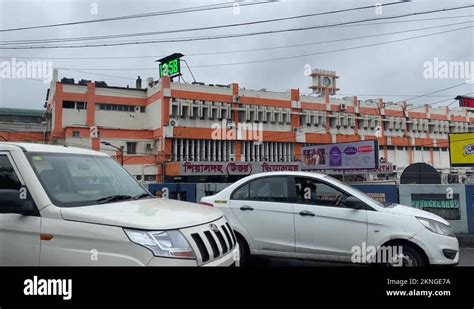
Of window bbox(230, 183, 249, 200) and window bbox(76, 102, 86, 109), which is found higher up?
window bbox(76, 102, 86, 109)

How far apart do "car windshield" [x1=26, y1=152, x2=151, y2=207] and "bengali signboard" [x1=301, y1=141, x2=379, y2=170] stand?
20403 mm

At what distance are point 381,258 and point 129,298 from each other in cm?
387

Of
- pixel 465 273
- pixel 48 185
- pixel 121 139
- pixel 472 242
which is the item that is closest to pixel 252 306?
pixel 48 185

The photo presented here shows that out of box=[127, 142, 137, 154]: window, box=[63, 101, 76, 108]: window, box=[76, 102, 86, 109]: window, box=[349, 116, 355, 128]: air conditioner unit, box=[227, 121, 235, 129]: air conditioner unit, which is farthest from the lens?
box=[349, 116, 355, 128]: air conditioner unit

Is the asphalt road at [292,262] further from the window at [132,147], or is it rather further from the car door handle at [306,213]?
the window at [132,147]

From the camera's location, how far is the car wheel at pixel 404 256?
5297mm

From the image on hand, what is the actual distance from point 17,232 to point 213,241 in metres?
1.74

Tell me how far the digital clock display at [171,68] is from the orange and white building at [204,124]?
2.43 metres

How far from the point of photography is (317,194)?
6.12m

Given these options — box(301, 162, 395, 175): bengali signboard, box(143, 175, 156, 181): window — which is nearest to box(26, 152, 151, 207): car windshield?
box(301, 162, 395, 175): bengali signboard

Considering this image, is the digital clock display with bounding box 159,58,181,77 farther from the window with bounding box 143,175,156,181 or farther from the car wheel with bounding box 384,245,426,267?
the car wheel with bounding box 384,245,426,267

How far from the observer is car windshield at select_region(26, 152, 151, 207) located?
3535mm

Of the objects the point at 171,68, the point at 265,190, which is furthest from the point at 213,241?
the point at 171,68

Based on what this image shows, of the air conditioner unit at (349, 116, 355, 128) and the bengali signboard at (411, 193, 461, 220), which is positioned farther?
the air conditioner unit at (349, 116, 355, 128)
